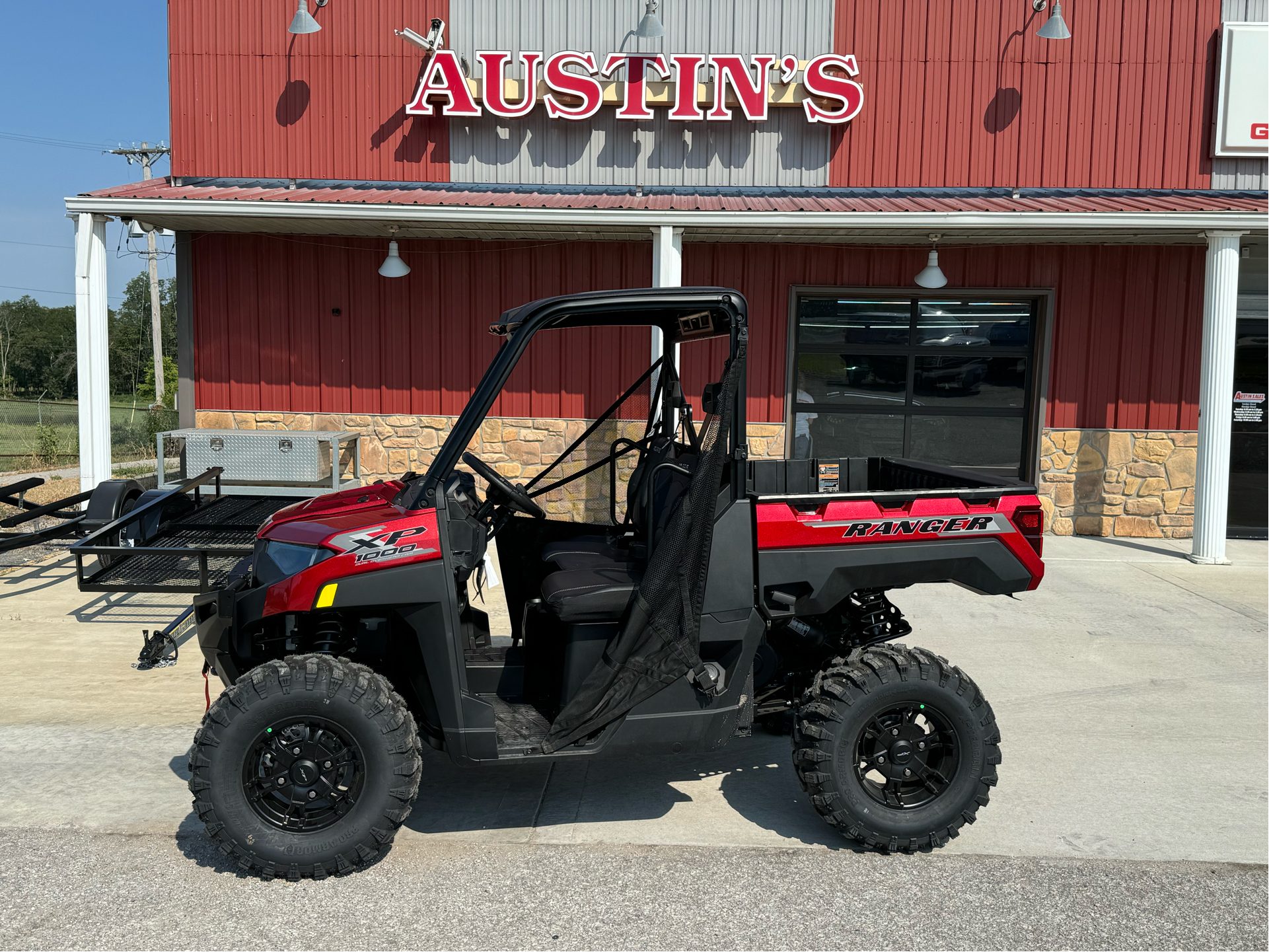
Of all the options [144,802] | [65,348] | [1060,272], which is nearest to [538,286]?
[1060,272]

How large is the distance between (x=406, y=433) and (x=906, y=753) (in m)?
8.25

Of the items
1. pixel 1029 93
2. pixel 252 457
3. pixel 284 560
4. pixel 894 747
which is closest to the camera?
pixel 284 560

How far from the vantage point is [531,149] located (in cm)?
1064

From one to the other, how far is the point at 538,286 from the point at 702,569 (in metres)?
7.80

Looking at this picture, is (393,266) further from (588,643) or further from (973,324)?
(588,643)

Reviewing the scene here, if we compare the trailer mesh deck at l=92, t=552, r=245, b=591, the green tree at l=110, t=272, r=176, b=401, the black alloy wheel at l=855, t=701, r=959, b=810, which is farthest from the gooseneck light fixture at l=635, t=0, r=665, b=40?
the green tree at l=110, t=272, r=176, b=401

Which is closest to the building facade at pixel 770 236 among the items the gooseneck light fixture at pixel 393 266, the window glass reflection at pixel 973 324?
the window glass reflection at pixel 973 324

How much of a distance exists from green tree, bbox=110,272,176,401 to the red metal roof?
128 ft

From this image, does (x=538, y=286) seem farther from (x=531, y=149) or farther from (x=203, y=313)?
(x=203, y=313)

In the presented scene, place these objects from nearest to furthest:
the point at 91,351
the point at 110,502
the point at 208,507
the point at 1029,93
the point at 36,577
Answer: the point at 110,502 → the point at 208,507 → the point at 36,577 → the point at 91,351 → the point at 1029,93

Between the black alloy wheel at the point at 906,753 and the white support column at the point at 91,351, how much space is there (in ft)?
25.7

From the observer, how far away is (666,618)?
11.3 feet

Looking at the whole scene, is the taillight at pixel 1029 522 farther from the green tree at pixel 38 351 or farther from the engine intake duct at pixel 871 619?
the green tree at pixel 38 351

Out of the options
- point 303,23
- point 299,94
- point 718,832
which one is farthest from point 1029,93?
point 718,832
